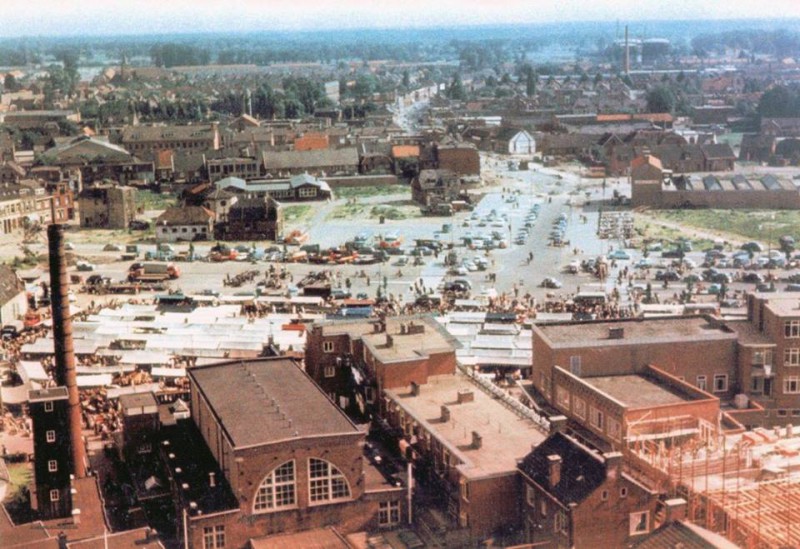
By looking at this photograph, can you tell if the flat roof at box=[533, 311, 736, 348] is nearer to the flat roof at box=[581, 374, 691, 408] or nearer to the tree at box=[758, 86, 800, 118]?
the flat roof at box=[581, 374, 691, 408]

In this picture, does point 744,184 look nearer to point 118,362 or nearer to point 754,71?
point 118,362

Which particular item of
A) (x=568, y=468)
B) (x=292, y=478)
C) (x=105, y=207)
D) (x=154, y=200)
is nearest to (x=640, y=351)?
(x=568, y=468)

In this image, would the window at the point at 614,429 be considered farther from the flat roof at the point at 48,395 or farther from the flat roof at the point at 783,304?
the flat roof at the point at 48,395

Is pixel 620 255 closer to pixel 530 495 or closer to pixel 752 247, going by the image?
pixel 752 247

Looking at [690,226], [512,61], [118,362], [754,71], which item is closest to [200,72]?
[512,61]

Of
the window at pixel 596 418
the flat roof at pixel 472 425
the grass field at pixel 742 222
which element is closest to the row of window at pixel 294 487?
the flat roof at pixel 472 425

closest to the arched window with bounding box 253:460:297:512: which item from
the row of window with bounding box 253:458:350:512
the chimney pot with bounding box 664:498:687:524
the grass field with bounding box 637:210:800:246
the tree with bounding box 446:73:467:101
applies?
the row of window with bounding box 253:458:350:512

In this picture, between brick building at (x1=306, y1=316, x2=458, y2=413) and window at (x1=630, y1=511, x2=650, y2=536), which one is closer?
window at (x1=630, y1=511, x2=650, y2=536)
